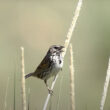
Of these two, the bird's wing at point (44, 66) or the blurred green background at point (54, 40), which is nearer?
the bird's wing at point (44, 66)

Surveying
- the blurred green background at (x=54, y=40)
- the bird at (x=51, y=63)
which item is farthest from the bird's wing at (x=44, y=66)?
the blurred green background at (x=54, y=40)

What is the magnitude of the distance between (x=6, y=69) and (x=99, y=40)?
5.60ft

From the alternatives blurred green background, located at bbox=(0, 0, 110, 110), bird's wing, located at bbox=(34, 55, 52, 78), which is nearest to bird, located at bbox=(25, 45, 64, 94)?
bird's wing, located at bbox=(34, 55, 52, 78)

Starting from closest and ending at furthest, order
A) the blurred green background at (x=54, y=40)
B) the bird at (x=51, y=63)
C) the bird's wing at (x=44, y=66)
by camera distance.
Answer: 1. the bird at (x=51, y=63)
2. the bird's wing at (x=44, y=66)
3. the blurred green background at (x=54, y=40)

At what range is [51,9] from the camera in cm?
1247

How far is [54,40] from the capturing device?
1101 cm

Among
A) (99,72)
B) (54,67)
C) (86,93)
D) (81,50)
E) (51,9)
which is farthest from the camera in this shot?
(51,9)

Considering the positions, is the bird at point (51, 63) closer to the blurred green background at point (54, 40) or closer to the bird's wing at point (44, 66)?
the bird's wing at point (44, 66)

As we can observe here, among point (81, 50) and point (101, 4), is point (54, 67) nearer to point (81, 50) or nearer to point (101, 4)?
point (81, 50)

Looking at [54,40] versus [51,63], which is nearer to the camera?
[51,63]

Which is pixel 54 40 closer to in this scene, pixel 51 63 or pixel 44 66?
pixel 44 66

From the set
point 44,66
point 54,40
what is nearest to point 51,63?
point 44,66

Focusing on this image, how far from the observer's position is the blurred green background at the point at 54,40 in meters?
9.07

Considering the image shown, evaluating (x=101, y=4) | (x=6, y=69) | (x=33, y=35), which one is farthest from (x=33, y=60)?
(x=101, y=4)
